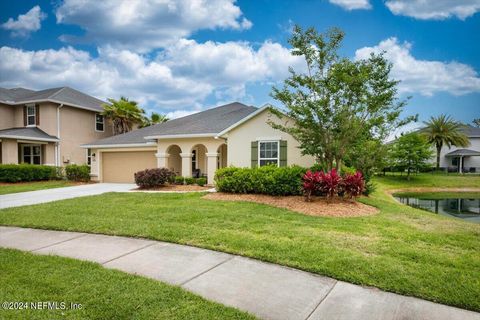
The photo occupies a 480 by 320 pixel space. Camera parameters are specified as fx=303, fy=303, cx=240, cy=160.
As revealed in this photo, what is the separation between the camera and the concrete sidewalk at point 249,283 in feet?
11.2

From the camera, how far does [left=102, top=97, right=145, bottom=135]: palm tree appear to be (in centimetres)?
2606

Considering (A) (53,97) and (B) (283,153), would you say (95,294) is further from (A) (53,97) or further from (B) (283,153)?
(A) (53,97)

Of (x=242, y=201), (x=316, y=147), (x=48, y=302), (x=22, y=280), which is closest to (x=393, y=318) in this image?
(x=48, y=302)

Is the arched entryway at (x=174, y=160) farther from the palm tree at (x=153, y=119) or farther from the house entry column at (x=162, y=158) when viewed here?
the palm tree at (x=153, y=119)

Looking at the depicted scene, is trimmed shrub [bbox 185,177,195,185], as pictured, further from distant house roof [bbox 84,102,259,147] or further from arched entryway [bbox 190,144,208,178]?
arched entryway [bbox 190,144,208,178]

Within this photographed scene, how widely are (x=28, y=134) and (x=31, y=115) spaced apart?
3.24 metres

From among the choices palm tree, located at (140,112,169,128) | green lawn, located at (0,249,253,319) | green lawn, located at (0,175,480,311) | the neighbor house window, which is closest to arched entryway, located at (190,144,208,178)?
green lawn, located at (0,175,480,311)

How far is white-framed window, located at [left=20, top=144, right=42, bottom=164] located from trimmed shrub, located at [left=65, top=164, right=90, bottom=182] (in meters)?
4.24

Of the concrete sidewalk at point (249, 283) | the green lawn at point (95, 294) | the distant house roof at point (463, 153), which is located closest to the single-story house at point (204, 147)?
the concrete sidewalk at point (249, 283)

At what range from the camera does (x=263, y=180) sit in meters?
12.1

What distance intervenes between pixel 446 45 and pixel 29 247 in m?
20.6

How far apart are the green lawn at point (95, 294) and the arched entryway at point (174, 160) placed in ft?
48.5

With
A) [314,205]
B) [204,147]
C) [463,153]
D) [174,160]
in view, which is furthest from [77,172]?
[463,153]

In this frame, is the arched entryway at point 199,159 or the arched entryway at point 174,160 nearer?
the arched entryway at point 174,160
